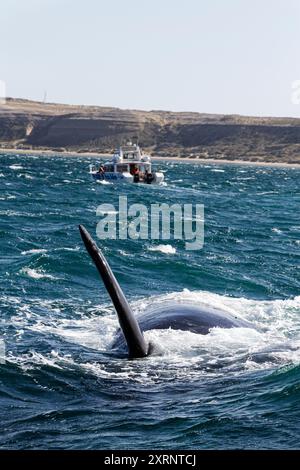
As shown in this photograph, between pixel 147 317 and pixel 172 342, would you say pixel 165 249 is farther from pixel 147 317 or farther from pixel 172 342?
pixel 172 342

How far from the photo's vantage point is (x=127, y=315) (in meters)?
14.8

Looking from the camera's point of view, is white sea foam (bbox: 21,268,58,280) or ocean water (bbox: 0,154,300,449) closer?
ocean water (bbox: 0,154,300,449)

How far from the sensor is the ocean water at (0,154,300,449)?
40.5ft

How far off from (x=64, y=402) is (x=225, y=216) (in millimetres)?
44163

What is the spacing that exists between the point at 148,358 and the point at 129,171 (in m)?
86.0

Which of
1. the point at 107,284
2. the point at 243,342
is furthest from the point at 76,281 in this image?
the point at 107,284

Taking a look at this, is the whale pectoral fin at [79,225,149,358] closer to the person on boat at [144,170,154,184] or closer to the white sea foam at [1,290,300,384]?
the white sea foam at [1,290,300,384]

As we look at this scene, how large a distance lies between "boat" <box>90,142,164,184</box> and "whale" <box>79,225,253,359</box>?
75557mm

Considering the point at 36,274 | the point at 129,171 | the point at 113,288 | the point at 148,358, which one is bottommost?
the point at 36,274

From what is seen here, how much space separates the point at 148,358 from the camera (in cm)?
1619

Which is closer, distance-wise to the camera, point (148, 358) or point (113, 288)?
point (113, 288)

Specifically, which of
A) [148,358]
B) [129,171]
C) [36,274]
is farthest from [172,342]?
[129,171]

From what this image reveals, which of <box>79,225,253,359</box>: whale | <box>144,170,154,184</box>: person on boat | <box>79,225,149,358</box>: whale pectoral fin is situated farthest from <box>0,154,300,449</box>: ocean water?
<box>144,170,154,184</box>: person on boat
